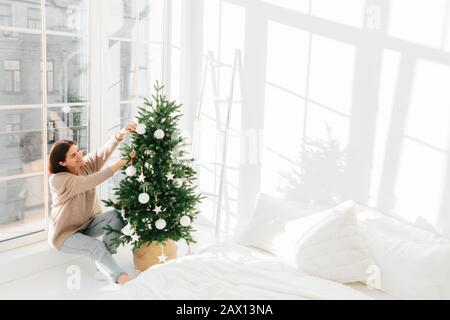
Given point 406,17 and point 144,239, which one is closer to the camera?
point 406,17

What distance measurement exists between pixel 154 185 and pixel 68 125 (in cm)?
81

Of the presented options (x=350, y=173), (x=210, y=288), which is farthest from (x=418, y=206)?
(x=210, y=288)

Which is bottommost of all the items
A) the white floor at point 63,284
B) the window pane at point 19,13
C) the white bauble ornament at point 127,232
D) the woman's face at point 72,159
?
the white floor at point 63,284

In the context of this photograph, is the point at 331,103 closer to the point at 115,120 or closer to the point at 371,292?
the point at 371,292

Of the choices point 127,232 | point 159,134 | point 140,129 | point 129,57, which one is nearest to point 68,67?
point 129,57

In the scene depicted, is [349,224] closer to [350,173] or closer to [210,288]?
[350,173]

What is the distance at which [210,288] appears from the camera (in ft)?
8.03

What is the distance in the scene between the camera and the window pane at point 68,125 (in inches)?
133

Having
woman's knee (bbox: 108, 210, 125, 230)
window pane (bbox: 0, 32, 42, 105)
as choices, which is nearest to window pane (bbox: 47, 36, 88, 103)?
window pane (bbox: 0, 32, 42, 105)

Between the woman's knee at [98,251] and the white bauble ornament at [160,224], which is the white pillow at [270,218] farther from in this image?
the woman's knee at [98,251]

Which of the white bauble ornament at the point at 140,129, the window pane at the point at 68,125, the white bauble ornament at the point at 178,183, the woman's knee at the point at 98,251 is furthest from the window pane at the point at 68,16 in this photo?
the woman's knee at the point at 98,251

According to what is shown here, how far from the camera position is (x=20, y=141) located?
3215 millimetres

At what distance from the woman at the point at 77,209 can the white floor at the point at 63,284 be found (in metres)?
0.14

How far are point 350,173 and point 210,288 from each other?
1376 millimetres
